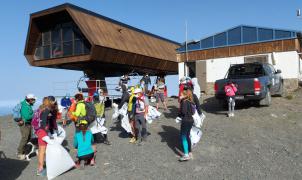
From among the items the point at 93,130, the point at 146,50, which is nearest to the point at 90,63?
the point at 146,50

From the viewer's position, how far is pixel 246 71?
49.5ft

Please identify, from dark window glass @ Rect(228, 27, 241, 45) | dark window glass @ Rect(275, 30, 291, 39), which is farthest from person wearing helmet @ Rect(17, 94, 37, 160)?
dark window glass @ Rect(275, 30, 291, 39)

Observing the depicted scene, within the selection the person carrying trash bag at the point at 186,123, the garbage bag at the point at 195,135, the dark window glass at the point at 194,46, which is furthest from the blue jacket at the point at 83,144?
the dark window glass at the point at 194,46

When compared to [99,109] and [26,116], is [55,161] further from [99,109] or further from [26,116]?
[99,109]

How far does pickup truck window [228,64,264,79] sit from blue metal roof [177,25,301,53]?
21.9 feet

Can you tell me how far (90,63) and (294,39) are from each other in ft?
48.7

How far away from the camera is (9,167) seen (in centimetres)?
879

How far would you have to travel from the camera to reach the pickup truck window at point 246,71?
1466 cm

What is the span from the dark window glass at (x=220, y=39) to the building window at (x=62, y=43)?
9185 millimetres

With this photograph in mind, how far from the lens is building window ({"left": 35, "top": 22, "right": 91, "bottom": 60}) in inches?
976

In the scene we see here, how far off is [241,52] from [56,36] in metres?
14.7

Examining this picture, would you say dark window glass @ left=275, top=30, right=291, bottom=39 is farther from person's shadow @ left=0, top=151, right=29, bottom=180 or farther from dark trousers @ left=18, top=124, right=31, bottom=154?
person's shadow @ left=0, top=151, right=29, bottom=180

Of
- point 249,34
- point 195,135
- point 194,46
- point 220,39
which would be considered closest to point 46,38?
point 194,46

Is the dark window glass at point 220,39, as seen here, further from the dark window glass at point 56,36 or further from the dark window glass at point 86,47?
the dark window glass at point 56,36
